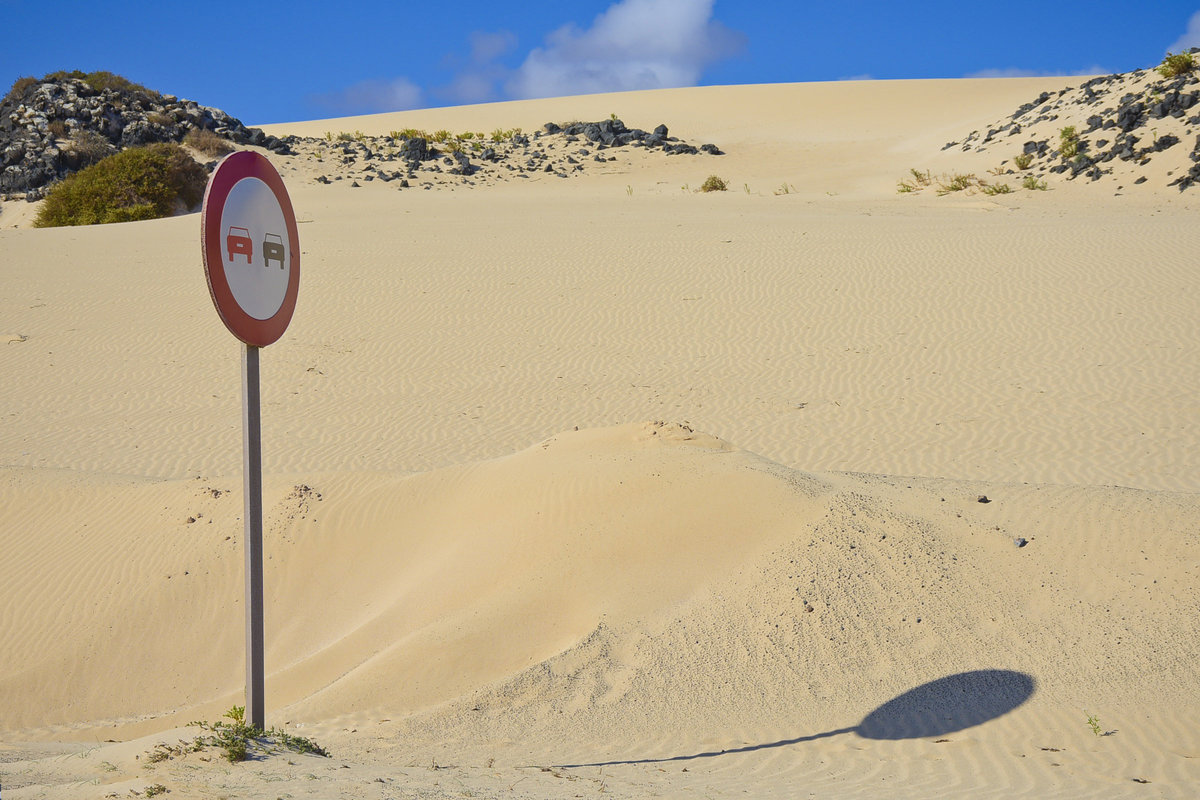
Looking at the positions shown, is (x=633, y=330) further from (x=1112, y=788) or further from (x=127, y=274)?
(x=1112, y=788)

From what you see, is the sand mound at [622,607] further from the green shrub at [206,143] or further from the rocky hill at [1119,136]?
the green shrub at [206,143]

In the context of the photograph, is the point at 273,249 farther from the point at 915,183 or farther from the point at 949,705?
the point at 915,183

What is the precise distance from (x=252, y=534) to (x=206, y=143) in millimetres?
33725

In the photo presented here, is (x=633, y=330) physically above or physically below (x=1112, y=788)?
above

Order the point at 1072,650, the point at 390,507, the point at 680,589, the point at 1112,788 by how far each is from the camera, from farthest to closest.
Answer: the point at 390,507 < the point at 680,589 < the point at 1072,650 < the point at 1112,788

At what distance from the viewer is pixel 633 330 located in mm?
16250

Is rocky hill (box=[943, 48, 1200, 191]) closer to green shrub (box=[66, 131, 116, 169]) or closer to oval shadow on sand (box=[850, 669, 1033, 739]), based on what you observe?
oval shadow on sand (box=[850, 669, 1033, 739])

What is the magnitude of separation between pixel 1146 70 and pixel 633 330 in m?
28.6

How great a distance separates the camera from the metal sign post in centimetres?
336

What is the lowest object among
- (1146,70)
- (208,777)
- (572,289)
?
(208,777)

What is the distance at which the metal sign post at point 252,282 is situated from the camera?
132 inches

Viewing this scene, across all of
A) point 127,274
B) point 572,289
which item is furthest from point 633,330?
point 127,274

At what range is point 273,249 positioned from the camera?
12.1ft

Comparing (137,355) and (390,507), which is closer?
(390,507)
